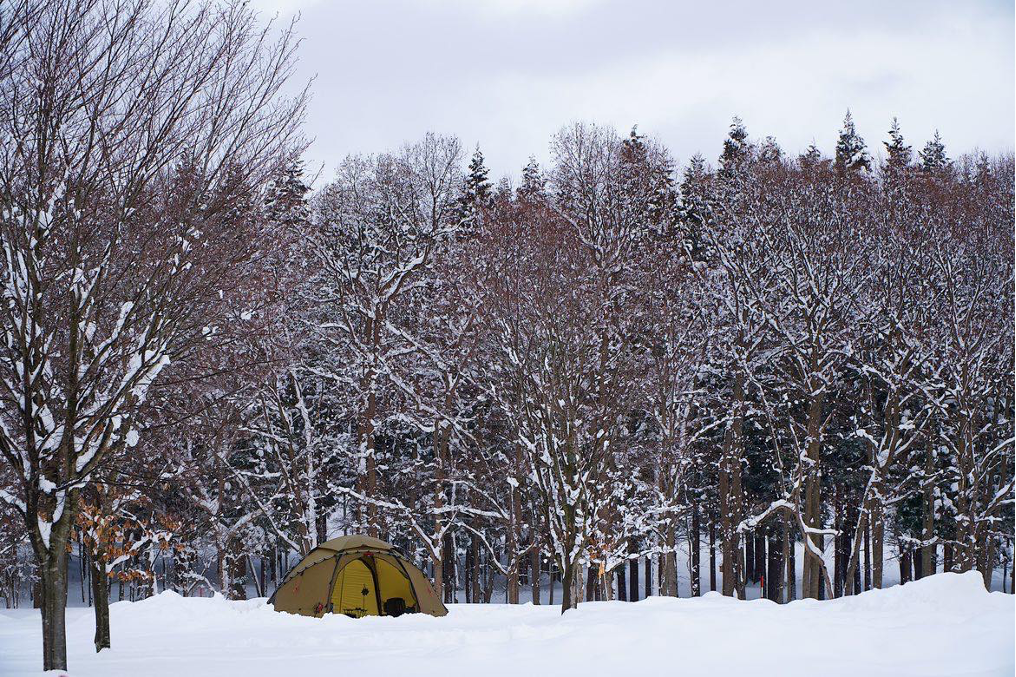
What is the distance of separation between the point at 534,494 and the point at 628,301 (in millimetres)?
6912

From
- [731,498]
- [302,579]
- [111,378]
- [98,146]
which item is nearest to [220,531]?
[302,579]

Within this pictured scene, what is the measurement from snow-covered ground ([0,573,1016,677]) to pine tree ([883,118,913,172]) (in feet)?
59.7

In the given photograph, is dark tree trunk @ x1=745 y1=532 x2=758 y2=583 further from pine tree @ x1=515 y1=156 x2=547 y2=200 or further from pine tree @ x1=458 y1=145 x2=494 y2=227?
pine tree @ x1=458 y1=145 x2=494 y2=227

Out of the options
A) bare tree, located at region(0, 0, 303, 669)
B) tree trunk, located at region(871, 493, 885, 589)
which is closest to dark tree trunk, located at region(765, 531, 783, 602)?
tree trunk, located at region(871, 493, 885, 589)

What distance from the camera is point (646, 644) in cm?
930

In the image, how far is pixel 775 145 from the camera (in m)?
29.0

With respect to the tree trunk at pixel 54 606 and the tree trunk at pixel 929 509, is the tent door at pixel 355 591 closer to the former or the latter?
the tree trunk at pixel 54 606

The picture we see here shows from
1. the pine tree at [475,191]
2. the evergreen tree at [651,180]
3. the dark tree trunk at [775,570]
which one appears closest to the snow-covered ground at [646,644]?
the evergreen tree at [651,180]

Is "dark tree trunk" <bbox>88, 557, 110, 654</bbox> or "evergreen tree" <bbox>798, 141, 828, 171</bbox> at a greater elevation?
"evergreen tree" <bbox>798, 141, 828, 171</bbox>

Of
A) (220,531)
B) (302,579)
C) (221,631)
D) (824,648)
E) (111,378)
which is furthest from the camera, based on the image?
(220,531)

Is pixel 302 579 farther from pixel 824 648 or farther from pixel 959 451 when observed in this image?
pixel 959 451

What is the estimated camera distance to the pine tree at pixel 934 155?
31469 mm

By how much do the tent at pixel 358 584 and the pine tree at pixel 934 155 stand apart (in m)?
21.4

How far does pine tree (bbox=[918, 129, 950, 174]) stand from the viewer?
31.5 meters
